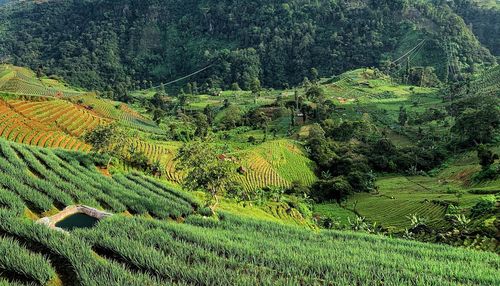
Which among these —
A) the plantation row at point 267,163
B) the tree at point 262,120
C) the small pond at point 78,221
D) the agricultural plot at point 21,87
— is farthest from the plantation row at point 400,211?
the agricultural plot at point 21,87

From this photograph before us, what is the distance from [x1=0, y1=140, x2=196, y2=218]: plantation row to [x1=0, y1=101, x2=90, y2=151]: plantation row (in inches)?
786

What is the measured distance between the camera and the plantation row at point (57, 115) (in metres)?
58.8

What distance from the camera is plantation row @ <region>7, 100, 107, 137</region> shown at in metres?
58.8

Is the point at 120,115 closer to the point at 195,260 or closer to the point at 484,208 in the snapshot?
the point at 484,208

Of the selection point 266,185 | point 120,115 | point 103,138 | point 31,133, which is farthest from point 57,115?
point 266,185

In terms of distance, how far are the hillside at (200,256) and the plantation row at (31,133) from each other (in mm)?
33188

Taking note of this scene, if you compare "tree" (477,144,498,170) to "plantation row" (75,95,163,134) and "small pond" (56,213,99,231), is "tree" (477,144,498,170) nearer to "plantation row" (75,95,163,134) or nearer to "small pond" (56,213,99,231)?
"small pond" (56,213,99,231)

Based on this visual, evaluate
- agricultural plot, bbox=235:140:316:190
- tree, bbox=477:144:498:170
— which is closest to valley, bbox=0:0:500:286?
tree, bbox=477:144:498:170

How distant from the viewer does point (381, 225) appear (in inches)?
1576

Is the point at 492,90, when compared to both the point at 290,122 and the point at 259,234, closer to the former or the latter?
the point at 290,122

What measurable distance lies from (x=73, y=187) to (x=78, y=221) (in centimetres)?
515

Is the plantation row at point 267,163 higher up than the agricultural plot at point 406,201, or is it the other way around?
the agricultural plot at point 406,201

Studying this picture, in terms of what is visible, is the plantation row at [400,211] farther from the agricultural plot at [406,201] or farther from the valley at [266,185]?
the valley at [266,185]

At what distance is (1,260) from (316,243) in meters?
10.3
